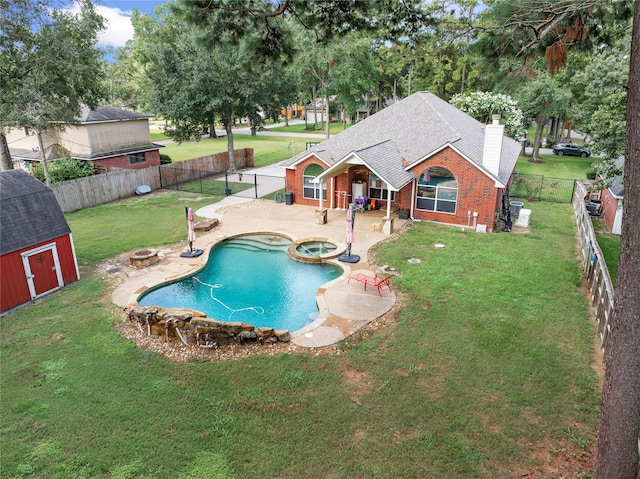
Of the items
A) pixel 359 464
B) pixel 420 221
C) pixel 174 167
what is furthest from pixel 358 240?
pixel 174 167

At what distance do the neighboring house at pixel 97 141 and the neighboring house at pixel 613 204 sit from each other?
28510mm

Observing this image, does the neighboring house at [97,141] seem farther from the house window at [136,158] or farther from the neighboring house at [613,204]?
the neighboring house at [613,204]

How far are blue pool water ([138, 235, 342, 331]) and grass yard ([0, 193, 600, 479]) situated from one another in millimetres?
2280

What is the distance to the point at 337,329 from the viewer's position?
38.5ft

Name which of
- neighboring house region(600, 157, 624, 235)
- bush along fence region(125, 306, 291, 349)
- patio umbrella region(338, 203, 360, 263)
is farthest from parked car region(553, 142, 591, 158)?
bush along fence region(125, 306, 291, 349)

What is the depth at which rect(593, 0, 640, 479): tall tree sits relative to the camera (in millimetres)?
5094

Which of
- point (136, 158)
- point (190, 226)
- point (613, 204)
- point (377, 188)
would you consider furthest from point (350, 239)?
point (136, 158)

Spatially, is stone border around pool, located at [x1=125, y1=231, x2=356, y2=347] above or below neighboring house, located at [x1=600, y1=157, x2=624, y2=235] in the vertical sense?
below

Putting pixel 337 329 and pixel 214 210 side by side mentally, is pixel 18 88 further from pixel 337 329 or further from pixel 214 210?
pixel 337 329

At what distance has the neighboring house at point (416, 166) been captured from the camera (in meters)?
19.6

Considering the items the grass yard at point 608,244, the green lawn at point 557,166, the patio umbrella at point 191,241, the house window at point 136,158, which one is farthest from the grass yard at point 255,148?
the grass yard at point 608,244

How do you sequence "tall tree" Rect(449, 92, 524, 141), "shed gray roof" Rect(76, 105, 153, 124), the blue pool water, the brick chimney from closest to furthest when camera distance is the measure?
the blue pool water, the brick chimney, "shed gray roof" Rect(76, 105, 153, 124), "tall tree" Rect(449, 92, 524, 141)

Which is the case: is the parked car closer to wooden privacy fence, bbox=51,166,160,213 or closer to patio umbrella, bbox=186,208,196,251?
wooden privacy fence, bbox=51,166,160,213

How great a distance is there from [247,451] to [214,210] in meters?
17.4
